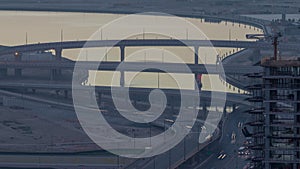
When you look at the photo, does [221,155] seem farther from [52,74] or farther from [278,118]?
[52,74]

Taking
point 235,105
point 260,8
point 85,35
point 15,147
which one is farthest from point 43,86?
point 260,8

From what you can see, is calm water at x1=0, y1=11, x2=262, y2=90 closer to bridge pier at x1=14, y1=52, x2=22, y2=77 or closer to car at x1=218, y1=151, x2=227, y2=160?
bridge pier at x1=14, y1=52, x2=22, y2=77

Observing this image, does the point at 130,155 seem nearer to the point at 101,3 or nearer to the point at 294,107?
the point at 294,107

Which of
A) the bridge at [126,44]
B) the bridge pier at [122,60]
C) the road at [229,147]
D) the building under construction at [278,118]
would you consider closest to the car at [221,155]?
the road at [229,147]

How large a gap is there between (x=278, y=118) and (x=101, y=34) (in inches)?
1321

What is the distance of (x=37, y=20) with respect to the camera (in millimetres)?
51344

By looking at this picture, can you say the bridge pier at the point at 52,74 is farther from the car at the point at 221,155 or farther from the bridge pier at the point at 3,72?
the car at the point at 221,155

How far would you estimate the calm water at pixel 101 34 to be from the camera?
31.1 m

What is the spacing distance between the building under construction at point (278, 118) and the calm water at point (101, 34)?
19.6 m

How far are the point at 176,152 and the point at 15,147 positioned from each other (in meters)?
2.64

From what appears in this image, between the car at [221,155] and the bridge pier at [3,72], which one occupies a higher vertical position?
the bridge pier at [3,72]

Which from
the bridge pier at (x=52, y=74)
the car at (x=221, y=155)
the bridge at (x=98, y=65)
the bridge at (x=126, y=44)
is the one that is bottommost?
the car at (x=221, y=155)

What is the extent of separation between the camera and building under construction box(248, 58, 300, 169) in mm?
8758


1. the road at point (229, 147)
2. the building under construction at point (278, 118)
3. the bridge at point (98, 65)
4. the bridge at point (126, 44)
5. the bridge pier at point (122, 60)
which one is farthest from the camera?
the bridge at point (126, 44)
